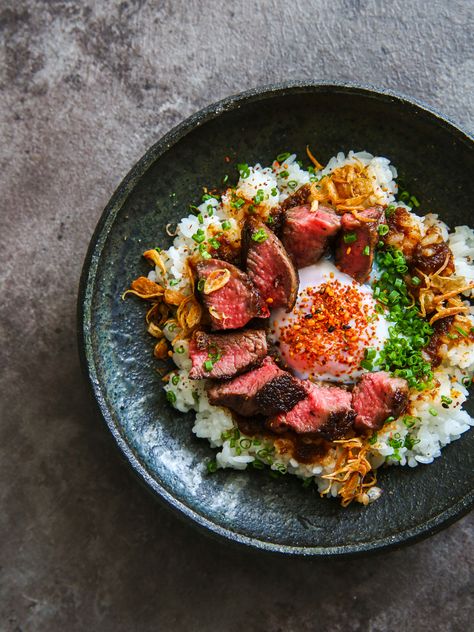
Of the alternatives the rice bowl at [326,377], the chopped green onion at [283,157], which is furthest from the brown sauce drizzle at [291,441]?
the chopped green onion at [283,157]

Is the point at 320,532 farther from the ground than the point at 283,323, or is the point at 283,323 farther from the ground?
the point at 283,323

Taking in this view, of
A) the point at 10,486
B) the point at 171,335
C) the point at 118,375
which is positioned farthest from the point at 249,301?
the point at 10,486

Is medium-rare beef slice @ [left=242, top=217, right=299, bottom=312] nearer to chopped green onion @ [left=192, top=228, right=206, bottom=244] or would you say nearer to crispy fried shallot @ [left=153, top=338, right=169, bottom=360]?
chopped green onion @ [left=192, top=228, right=206, bottom=244]

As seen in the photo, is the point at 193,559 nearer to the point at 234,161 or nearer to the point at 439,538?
the point at 439,538

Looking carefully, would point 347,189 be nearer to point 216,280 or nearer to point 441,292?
point 441,292

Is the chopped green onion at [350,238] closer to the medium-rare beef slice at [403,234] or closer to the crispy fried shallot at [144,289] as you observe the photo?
the medium-rare beef slice at [403,234]

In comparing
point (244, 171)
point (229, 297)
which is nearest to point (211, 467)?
Answer: point (229, 297)
